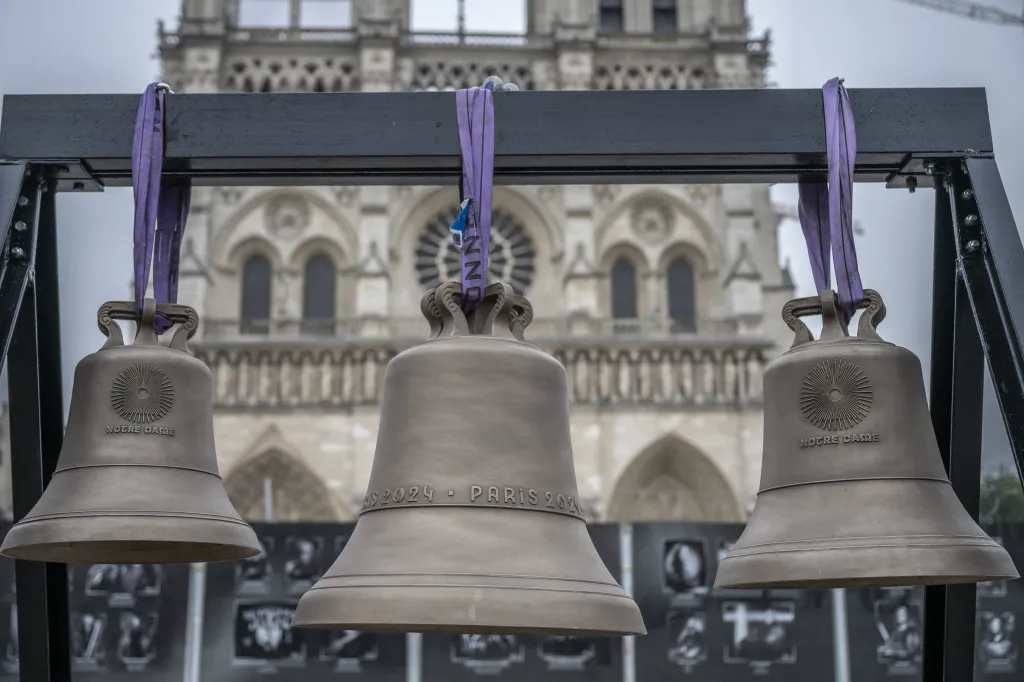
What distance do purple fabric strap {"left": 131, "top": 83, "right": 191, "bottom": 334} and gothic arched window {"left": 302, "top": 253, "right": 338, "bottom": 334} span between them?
2210cm

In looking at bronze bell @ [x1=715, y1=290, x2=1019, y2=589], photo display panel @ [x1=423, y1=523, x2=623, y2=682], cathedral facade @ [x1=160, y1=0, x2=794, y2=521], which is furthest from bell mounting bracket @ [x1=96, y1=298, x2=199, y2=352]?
cathedral facade @ [x1=160, y1=0, x2=794, y2=521]

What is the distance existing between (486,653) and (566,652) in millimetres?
459

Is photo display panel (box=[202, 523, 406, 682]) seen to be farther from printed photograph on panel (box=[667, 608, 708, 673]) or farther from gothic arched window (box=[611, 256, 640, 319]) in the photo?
gothic arched window (box=[611, 256, 640, 319])

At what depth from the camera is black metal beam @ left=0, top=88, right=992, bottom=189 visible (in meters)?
2.93

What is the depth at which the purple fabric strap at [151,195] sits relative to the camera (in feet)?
9.30

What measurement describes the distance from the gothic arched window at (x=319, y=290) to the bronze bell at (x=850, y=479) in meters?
22.6

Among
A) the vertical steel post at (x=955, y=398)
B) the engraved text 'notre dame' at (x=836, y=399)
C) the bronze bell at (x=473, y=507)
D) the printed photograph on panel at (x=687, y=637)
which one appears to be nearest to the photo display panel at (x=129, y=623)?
the printed photograph on panel at (x=687, y=637)

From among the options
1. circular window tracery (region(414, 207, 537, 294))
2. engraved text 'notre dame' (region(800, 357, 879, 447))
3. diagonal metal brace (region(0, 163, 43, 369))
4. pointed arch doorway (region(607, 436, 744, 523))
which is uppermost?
circular window tracery (region(414, 207, 537, 294))

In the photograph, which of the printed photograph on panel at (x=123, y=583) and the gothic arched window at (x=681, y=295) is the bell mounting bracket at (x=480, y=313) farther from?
the gothic arched window at (x=681, y=295)

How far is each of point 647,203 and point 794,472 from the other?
2297cm

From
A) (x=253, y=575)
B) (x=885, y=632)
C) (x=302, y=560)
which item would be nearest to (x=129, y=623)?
(x=253, y=575)

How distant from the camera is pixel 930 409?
10.3 feet

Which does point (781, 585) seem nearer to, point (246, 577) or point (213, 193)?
point (246, 577)

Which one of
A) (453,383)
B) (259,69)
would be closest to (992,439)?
(453,383)
